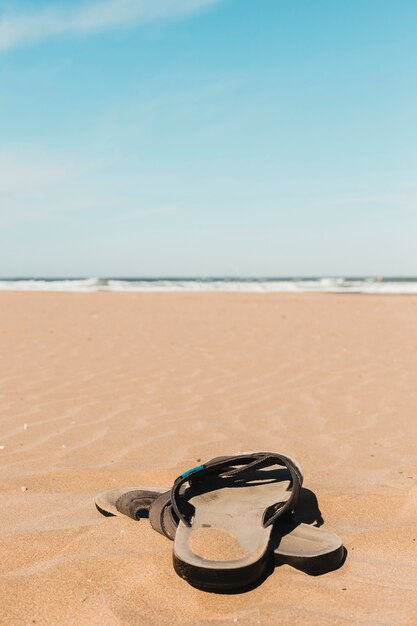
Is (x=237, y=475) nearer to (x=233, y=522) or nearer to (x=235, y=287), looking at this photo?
(x=233, y=522)

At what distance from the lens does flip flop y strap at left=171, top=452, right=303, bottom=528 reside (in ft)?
6.49

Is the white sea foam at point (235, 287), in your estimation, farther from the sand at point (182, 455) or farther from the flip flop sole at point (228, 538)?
the flip flop sole at point (228, 538)

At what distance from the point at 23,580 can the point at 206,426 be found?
1978mm

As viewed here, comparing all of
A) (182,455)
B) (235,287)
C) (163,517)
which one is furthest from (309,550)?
(235,287)

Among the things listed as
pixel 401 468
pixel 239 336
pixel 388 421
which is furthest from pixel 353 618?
pixel 239 336

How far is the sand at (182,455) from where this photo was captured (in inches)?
65.5

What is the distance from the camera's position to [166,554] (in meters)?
1.91

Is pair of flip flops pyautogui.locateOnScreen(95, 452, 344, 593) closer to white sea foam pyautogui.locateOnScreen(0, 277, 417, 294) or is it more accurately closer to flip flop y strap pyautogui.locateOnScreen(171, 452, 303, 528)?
flip flop y strap pyautogui.locateOnScreen(171, 452, 303, 528)

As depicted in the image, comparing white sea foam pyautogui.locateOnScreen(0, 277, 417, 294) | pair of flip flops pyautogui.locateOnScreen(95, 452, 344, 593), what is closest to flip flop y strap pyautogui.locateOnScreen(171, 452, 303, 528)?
pair of flip flops pyautogui.locateOnScreen(95, 452, 344, 593)

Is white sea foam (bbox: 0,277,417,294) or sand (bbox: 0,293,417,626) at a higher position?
sand (bbox: 0,293,417,626)

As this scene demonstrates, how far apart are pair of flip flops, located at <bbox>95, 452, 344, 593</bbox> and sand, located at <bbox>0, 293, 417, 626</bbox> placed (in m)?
0.06

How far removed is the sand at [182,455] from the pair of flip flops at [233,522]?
6cm

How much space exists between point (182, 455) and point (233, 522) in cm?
114

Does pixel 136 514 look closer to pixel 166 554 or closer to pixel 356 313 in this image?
pixel 166 554
